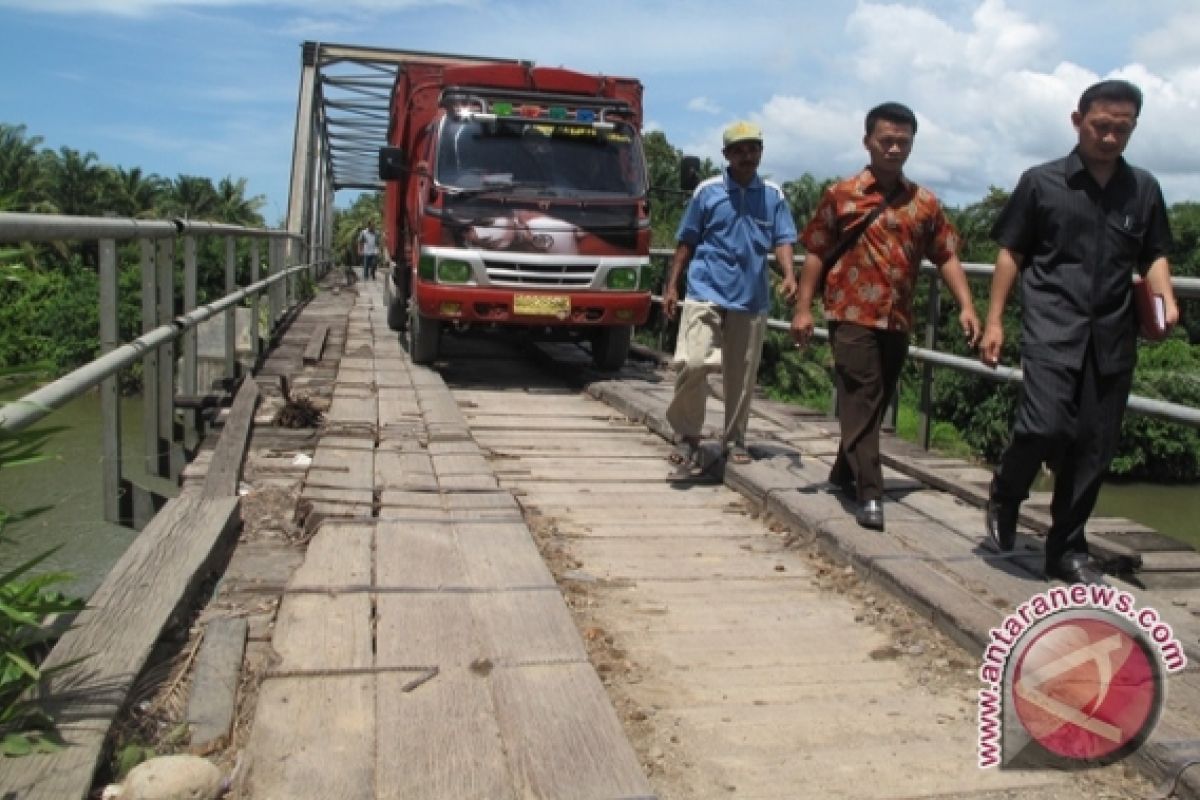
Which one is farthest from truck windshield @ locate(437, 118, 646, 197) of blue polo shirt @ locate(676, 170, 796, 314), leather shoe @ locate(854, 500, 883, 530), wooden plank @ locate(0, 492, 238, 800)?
wooden plank @ locate(0, 492, 238, 800)

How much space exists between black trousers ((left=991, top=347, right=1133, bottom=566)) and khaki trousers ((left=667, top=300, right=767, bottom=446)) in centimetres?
194

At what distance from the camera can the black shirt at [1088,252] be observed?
13.0 feet

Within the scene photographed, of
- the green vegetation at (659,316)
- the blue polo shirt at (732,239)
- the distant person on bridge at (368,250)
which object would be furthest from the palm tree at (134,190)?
the blue polo shirt at (732,239)

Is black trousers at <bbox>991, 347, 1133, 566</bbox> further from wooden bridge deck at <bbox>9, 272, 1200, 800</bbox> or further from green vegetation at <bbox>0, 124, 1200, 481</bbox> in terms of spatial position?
green vegetation at <bbox>0, 124, 1200, 481</bbox>

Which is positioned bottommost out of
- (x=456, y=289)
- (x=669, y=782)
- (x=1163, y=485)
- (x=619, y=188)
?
(x=1163, y=485)

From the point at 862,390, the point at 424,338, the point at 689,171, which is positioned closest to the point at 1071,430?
the point at 862,390

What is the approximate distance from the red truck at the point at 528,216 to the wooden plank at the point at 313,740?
656 cm

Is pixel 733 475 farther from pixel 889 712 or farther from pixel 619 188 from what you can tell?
pixel 619 188

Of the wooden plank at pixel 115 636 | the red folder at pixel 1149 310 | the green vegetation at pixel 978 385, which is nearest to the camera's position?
the wooden plank at pixel 115 636

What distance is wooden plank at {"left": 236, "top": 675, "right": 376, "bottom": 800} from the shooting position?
2.43m

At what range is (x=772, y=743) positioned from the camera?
2.96 m

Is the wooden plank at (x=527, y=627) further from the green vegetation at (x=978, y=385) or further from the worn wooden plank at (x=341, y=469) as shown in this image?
the green vegetation at (x=978, y=385)

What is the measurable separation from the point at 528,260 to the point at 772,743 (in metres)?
6.71

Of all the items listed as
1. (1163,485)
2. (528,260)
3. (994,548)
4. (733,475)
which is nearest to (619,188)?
(528,260)
